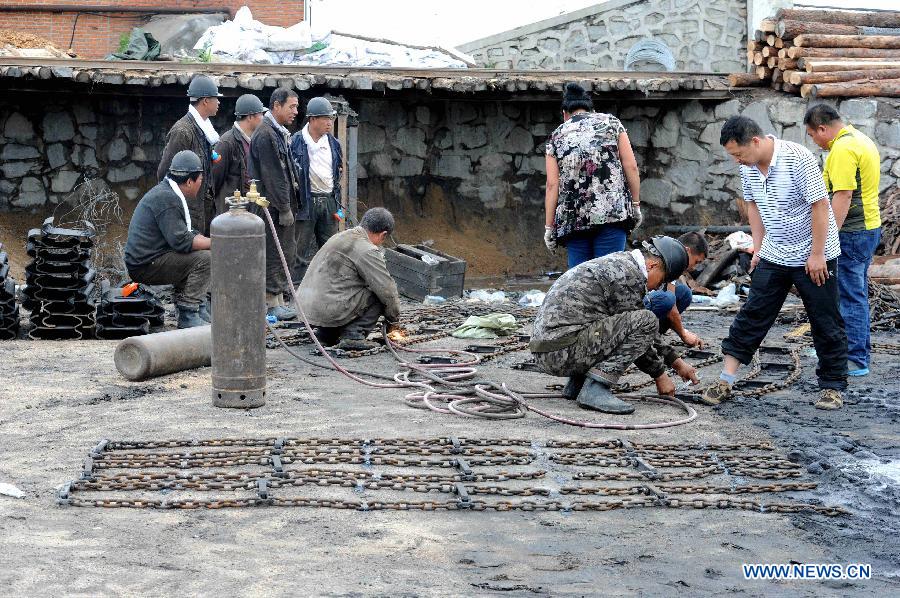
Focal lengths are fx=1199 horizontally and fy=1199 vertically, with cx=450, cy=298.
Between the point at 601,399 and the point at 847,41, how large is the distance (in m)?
9.47

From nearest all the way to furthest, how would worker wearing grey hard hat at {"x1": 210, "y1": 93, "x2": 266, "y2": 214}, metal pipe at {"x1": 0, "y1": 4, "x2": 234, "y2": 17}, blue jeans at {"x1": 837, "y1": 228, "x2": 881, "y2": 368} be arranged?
blue jeans at {"x1": 837, "y1": 228, "x2": 881, "y2": 368} < worker wearing grey hard hat at {"x1": 210, "y1": 93, "x2": 266, "y2": 214} < metal pipe at {"x1": 0, "y1": 4, "x2": 234, "y2": 17}

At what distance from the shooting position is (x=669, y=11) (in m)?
22.2

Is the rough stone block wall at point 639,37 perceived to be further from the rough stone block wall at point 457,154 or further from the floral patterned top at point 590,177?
the floral patterned top at point 590,177

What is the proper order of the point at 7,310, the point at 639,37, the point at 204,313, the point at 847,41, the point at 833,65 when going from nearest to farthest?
the point at 7,310 → the point at 204,313 → the point at 833,65 → the point at 847,41 → the point at 639,37

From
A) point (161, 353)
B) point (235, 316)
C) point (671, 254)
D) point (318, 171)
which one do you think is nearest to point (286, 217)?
point (318, 171)

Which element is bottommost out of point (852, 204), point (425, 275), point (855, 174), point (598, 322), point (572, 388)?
point (572, 388)

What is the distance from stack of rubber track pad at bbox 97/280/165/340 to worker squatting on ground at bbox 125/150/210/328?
19cm

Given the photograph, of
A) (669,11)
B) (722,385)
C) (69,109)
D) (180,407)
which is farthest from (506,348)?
(669,11)

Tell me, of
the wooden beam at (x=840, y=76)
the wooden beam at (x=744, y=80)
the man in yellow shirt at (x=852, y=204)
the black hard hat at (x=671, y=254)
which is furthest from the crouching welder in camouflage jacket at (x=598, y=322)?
the wooden beam at (x=744, y=80)

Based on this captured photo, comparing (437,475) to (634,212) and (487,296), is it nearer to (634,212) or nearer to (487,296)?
(634,212)

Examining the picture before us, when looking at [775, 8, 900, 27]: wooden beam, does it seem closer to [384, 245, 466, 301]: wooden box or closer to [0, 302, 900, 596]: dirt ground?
[384, 245, 466, 301]: wooden box

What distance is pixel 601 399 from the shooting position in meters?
7.55

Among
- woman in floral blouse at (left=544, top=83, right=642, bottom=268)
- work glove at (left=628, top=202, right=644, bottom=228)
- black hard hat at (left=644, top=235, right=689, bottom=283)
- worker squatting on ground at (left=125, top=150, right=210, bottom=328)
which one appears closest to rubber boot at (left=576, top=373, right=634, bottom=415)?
black hard hat at (left=644, top=235, right=689, bottom=283)

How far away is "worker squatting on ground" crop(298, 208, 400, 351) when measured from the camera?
30.5ft
